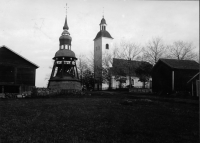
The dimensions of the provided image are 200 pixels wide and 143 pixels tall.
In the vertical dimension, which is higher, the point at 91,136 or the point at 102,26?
the point at 102,26

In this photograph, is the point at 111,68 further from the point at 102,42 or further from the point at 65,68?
the point at 102,42

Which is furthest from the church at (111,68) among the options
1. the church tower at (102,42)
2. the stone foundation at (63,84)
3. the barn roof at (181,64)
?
the stone foundation at (63,84)

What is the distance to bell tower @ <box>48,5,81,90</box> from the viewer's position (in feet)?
127

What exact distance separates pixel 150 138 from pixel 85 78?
51.4 m

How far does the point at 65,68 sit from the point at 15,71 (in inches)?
470

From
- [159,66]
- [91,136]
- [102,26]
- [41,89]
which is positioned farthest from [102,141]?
[102,26]

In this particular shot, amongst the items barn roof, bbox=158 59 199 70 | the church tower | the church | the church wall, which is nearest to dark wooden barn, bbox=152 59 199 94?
barn roof, bbox=158 59 199 70

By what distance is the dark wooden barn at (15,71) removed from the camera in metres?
29.6

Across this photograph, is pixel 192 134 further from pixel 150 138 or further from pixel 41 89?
pixel 41 89

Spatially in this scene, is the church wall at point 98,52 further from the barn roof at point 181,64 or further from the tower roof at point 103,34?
the barn roof at point 181,64

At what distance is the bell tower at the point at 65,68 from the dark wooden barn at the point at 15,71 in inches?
294

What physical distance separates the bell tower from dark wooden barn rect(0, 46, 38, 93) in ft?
24.5

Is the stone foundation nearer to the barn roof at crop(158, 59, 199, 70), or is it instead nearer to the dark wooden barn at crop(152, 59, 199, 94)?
the dark wooden barn at crop(152, 59, 199, 94)

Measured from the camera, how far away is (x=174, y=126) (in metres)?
9.72
